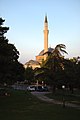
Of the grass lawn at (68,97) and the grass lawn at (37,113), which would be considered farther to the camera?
the grass lawn at (68,97)

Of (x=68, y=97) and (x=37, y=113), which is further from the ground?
(x=68, y=97)

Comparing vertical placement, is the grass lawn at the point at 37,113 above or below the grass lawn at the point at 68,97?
below

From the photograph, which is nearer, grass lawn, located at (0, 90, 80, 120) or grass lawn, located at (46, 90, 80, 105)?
grass lawn, located at (0, 90, 80, 120)

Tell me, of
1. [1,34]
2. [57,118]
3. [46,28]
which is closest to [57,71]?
[1,34]

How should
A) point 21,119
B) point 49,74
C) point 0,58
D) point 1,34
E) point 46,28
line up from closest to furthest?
point 21,119, point 0,58, point 1,34, point 49,74, point 46,28

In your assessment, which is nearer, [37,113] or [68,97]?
[37,113]

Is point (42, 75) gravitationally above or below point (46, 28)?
below

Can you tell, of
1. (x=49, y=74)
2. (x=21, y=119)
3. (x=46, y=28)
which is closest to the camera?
(x=21, y=119)

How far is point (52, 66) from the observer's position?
160 feet

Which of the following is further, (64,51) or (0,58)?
(64,51)

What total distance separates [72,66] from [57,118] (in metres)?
31.3

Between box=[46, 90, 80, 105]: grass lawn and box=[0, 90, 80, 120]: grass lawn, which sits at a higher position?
box=[46, 90, 80, 105]: grass lawn

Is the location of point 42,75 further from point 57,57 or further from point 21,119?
point 21,119

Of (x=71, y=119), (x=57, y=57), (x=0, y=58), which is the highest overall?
(x=57, y=57)
